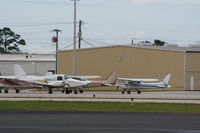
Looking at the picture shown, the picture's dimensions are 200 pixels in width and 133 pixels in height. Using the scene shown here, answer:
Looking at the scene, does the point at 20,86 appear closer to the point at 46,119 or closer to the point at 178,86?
the point at 178,86

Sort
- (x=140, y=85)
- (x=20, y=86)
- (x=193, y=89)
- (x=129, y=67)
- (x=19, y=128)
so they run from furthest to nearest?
(x=129, y=67) → (x=193, y=89) → (x=140, y=85) → (x=20, y=86) → (x=19, y=128)

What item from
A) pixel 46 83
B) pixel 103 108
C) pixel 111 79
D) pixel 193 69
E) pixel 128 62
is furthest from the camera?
pixel 128 62

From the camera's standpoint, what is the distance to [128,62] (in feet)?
263

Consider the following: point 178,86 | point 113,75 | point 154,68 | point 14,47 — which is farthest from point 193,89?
point 14,47

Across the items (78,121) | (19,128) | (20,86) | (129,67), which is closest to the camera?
(19,128)

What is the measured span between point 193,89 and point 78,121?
52.2 metres

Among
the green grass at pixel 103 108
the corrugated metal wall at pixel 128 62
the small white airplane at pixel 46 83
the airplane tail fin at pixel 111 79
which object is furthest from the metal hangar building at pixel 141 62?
the green grass at pixel 103 108

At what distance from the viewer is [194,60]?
74.7m

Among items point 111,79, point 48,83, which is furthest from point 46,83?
point 111,79

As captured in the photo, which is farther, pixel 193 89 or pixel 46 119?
pixel 193 89

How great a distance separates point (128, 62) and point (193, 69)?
410 inches

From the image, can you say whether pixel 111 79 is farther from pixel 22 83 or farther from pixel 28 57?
pixel 28 57

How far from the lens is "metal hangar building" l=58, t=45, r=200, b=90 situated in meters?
74.3

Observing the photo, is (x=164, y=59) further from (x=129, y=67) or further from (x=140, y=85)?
(x=140, y=85)
